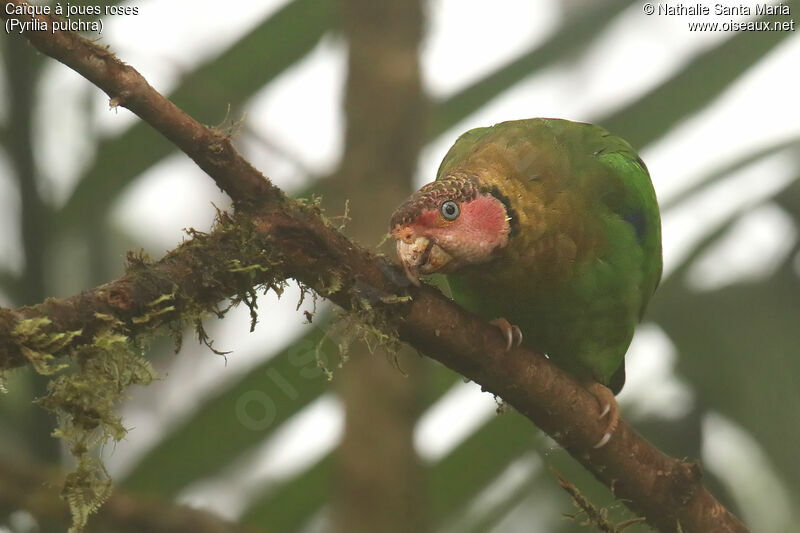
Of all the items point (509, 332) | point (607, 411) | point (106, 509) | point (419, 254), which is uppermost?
point (106, 509)

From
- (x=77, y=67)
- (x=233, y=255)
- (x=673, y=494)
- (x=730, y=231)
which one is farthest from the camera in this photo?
(x=730, y=231)

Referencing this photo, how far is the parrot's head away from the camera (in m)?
1.82

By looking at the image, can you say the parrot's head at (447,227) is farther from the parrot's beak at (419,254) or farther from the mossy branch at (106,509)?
the mossy branch at (106,509)

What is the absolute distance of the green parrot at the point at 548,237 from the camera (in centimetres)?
188

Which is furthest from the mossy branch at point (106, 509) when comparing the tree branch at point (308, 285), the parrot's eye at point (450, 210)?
the parrot's eye at point (450, 210)

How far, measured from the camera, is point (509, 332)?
195 centimetres

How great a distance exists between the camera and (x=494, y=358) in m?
1.85

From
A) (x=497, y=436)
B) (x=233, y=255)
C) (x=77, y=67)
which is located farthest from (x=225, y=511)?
(x=77, y=67)

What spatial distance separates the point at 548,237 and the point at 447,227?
1.17 ft

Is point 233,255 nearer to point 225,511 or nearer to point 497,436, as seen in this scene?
point 497,436

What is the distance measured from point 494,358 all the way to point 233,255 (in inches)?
24.9

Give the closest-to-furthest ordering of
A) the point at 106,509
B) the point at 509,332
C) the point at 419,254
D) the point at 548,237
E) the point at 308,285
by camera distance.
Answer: the point at 308,285 → the point at 419,254 → the point at 509,332 → the point at 548,237 → the point at 106,509

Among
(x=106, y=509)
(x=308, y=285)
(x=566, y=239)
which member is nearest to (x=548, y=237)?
(x=566, y=239)

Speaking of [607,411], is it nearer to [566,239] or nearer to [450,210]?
[566,239]
